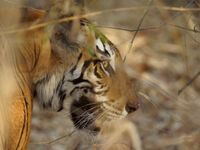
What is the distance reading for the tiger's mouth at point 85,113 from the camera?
112 inches

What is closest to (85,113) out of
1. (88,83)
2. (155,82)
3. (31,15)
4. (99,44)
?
(88,83)

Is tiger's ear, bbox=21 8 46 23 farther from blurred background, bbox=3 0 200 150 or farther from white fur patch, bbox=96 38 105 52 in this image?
blurred background, bbox=3 0 200 150

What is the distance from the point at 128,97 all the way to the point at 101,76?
16cm

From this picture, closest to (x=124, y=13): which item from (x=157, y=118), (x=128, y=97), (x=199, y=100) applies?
(x=157, y=118)

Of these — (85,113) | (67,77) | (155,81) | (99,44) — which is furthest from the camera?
(155,81)

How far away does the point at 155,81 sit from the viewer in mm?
4277

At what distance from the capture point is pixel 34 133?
4.02 meters

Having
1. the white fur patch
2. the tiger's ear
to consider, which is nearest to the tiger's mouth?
the white fur patch

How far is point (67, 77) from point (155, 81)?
61.9 inches

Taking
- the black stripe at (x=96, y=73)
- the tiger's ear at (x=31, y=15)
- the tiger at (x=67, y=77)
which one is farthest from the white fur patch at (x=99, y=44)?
the tiger's ear at (x=31, y=15)

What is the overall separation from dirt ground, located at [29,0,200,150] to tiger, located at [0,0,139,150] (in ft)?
1.60

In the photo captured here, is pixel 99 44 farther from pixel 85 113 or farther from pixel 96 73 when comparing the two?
pixel 85 113

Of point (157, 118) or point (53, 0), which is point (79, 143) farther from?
point (53, 0)

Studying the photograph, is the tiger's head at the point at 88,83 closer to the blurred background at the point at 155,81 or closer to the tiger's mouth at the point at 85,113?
the tiger's mouth at the point at 85,113
